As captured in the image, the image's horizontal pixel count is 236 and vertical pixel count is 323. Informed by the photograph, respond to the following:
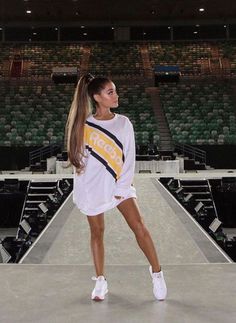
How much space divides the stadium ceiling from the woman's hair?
979 inches

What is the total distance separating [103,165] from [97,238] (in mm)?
517

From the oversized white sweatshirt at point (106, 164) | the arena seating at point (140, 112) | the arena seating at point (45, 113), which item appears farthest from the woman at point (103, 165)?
the arena seating at point (45, 113)

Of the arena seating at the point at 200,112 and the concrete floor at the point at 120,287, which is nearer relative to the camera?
the concrete floor at the point at 120,287

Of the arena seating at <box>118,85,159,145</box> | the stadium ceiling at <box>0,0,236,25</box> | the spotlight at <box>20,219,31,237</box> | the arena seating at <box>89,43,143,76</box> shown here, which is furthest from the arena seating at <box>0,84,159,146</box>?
the spotlight at <box>20,219,31,237</box>

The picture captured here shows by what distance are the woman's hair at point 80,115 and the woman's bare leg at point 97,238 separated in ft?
1.13

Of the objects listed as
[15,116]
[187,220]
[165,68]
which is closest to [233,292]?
[187,220]

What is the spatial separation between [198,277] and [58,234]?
10.4ft

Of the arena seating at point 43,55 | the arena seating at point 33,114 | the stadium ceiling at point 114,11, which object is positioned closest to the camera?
the arena seating at point 33,114

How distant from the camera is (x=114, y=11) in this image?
3017 centimetres

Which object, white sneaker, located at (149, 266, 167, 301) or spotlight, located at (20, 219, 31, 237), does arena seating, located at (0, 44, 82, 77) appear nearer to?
spotlight, located at (20, 219, 31, 237)

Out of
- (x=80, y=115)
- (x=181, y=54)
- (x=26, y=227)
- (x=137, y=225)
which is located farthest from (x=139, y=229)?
(x=181, y=54)

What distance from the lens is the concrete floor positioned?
3242 millimetres

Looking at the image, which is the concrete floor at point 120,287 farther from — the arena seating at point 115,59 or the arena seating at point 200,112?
the arena seating at point 115,59

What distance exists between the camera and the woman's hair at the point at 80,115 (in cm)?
350
